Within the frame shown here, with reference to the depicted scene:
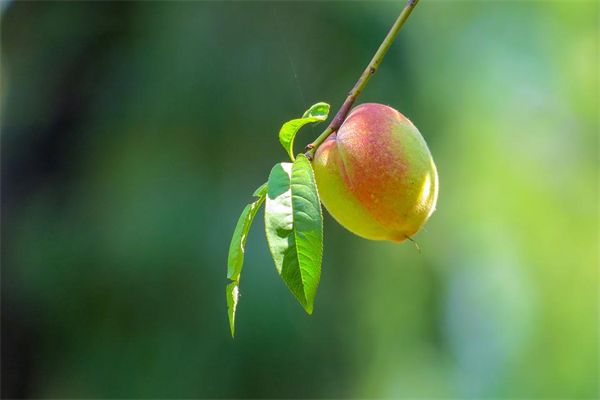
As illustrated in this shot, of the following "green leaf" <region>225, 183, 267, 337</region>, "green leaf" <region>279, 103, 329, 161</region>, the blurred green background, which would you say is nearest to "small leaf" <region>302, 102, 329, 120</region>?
"green leaf" <region>279, 103, 329, 161</region>

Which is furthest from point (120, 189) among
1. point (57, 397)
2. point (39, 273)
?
point (57, 397)

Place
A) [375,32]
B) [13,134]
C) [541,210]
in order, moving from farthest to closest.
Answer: [541,210] → [375,32] → [13,134]

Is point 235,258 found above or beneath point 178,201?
above

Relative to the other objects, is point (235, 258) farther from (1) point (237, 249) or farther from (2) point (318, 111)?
(2) point (318, 111)

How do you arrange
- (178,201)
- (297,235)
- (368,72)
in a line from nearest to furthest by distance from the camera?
(297,235), (368,72), (178,201)

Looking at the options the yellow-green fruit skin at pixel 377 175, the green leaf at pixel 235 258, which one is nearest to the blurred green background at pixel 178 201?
the yellow-green fruit skin at pixel 377 175

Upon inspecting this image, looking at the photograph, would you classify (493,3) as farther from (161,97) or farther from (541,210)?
(161,97)

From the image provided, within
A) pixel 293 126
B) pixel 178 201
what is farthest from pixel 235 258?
pixel 178 201
